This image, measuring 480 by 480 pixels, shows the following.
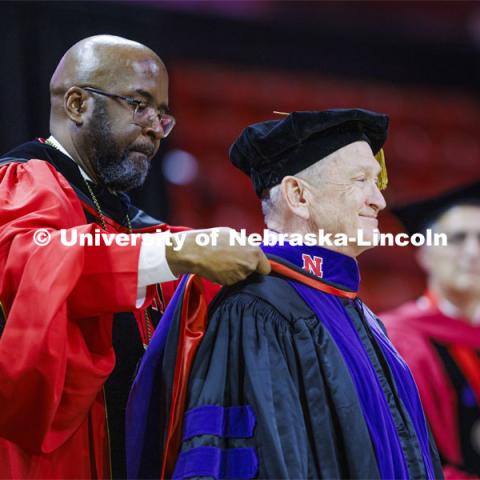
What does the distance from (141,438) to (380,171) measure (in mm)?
967

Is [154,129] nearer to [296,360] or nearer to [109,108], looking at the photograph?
A: [109,108]

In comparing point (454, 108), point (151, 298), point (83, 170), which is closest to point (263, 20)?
point (454, 108)

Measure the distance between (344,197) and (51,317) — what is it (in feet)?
2.71

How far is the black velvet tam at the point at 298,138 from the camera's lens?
2.43 m

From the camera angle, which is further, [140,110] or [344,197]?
[140,110]

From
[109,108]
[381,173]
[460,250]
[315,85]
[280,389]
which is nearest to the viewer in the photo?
[280,389]

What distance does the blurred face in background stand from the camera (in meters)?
4.46

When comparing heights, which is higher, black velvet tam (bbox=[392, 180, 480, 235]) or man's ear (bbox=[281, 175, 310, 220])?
black velvet tam (bbox=[392, 180, 480, 235])

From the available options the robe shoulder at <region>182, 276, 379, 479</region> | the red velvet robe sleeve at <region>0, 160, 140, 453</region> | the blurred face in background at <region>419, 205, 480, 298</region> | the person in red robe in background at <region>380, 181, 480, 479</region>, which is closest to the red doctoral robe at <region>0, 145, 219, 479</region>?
the red velvet robe sleeve at <region>0, 160, 140, 453</region>

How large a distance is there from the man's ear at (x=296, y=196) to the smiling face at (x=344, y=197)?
12mm

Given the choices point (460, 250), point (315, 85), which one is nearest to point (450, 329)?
point (460, 250)

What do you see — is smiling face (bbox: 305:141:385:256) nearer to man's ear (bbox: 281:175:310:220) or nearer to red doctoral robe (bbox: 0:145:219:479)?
man's ear (bbox: 281:175:310:220)

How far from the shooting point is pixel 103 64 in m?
2.74

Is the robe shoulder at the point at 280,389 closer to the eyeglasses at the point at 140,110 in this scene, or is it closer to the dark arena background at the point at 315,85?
the eyeglasses at the point at 140,110
